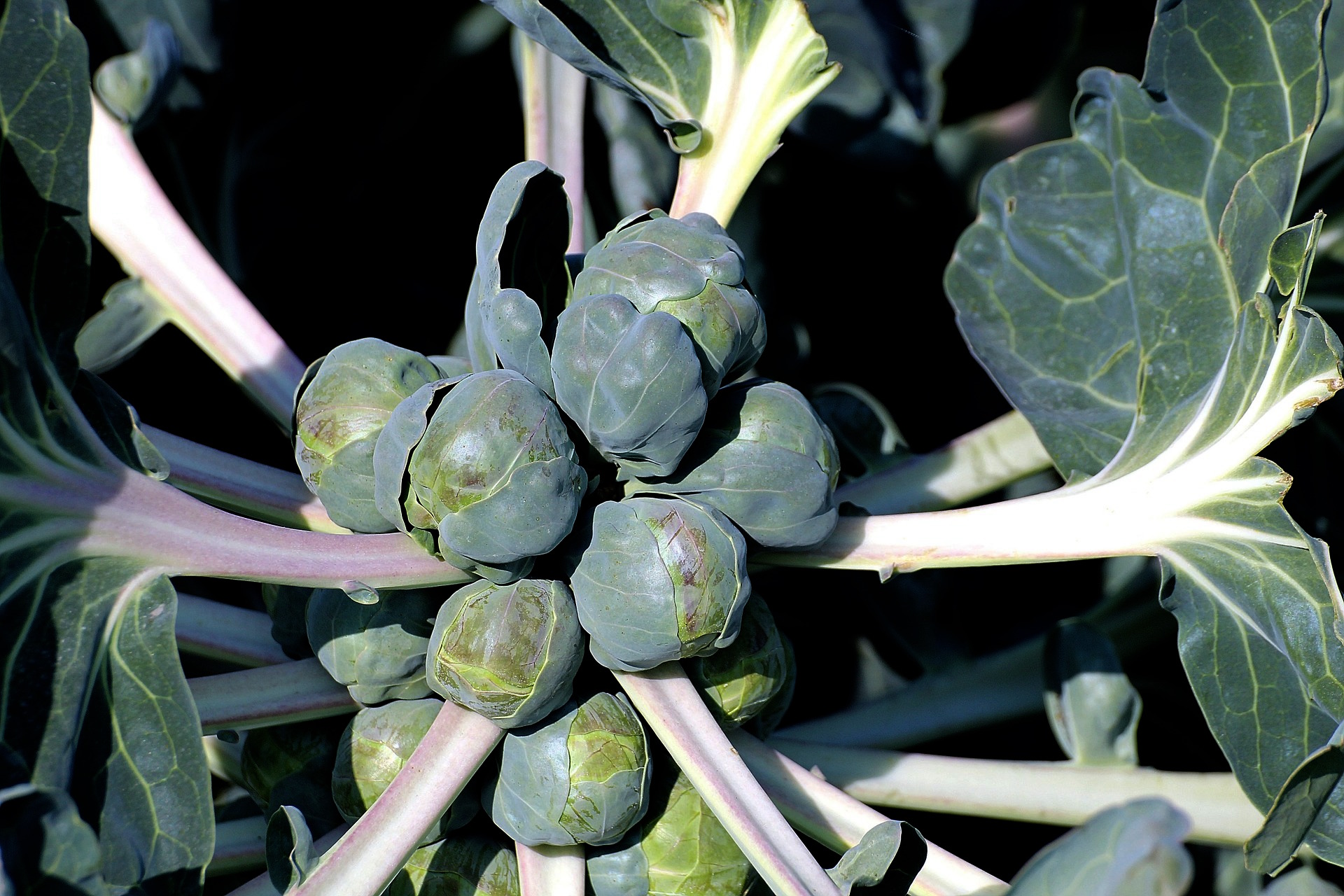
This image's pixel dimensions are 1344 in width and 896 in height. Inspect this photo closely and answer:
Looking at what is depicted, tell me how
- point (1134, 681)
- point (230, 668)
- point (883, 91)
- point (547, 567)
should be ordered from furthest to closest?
point (1134, 681), point (883, 91), point (230, 668), point (547, 567)

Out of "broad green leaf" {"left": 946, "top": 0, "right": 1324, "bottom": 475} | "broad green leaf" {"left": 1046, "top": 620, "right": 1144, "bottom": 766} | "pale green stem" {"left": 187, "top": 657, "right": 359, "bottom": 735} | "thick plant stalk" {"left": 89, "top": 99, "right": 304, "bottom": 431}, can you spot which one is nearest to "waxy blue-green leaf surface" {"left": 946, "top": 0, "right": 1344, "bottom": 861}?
"broad green leaf" {"left": 946, "top": 0, "right": 1324, "bottom": 475}

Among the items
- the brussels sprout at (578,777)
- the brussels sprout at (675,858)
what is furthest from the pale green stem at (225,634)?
the brussels sprout at (675,858)

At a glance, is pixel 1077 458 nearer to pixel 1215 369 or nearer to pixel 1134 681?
pixel 1215 369

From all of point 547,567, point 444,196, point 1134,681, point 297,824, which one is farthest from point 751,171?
point 1134,681

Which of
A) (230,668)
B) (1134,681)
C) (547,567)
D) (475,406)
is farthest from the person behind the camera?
(1134,681)

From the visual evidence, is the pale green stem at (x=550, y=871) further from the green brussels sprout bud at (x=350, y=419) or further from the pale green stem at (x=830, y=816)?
the green brussels sprout bud at (x=350, y=419)

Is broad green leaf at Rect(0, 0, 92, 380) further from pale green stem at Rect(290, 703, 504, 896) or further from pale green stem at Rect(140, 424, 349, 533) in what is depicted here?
pale green stem at Rect(290, 703, 504, 896)

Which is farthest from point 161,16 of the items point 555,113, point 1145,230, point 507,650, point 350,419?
point 1145,230
